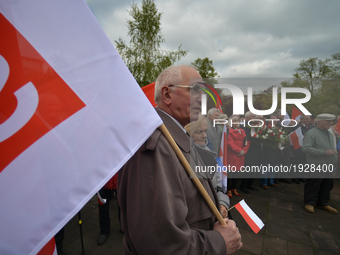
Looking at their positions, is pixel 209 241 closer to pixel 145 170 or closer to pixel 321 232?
pixel 145 170

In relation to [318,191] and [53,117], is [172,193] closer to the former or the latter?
[53,117]

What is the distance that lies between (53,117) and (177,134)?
744 millimetres

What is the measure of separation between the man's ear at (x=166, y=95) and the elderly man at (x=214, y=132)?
3.01 metres

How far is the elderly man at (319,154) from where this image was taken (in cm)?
444

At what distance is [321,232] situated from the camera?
3.71 m

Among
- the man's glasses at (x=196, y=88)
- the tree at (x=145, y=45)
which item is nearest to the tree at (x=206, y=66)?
the tree at (x=145, y=45)

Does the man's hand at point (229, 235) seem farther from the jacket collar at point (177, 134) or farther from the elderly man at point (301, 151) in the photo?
the elderly man at point (301, 151)

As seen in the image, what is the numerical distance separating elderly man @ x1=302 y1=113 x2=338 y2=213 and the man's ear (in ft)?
15.0

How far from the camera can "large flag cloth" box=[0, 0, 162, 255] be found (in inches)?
30.6

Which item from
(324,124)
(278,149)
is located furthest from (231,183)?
(324,124)

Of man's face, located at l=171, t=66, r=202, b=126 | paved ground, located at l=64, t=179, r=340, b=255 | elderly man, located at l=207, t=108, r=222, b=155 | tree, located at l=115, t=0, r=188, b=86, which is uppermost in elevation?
tree, located at l=115, t=0, r=188, b=86

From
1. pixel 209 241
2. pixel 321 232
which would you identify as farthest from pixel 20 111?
pixel 321 232

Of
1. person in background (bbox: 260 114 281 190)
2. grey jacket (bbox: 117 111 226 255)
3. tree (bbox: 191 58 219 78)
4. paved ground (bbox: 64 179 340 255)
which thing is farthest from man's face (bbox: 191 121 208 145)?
tree (bbox: 191 58 219 78)

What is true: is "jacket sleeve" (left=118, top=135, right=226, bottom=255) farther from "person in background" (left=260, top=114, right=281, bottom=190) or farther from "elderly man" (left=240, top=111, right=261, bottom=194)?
"person in background" (left=260, top=114, right=281, bottom=190)
